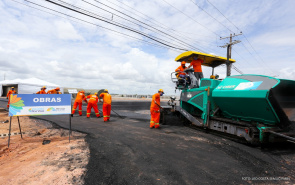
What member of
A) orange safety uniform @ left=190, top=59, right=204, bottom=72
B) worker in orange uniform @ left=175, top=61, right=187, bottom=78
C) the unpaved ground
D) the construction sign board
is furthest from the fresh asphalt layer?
orange safety uniform @ left=190, top=59, right=204, bottom=72

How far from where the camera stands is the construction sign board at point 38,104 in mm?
4332

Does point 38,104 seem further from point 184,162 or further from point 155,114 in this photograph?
point 184,162

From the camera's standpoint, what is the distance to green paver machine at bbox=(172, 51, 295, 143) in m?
3.71

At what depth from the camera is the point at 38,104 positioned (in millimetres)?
4484

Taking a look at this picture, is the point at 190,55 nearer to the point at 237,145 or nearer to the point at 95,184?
the point at 237,145

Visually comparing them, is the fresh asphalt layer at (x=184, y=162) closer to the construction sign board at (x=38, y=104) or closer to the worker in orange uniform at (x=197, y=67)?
the construction sign board at (x=38, y=104)

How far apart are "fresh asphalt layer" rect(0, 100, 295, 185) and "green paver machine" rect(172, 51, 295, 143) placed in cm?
41

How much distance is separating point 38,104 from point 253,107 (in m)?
5.37

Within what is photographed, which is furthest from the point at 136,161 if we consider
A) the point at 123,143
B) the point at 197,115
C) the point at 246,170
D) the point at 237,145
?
the point at 197,115

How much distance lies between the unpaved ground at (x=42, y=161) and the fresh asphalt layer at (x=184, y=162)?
0.22 metres

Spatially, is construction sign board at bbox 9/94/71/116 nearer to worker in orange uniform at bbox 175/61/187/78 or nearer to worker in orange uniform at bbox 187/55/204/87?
worker in orange uniform at bbox 175/61/187/78

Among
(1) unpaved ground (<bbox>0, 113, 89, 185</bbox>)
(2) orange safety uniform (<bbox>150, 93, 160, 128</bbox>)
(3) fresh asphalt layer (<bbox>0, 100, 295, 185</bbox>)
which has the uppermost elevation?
(2) orange safety uniform (<bbox>150, 93, 160, 128</bbox>)

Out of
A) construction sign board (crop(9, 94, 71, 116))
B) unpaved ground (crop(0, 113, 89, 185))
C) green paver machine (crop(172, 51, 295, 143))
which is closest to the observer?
unpaved ground (crop(0, 113, 89, 185))

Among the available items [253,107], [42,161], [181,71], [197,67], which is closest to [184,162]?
[253,107]
